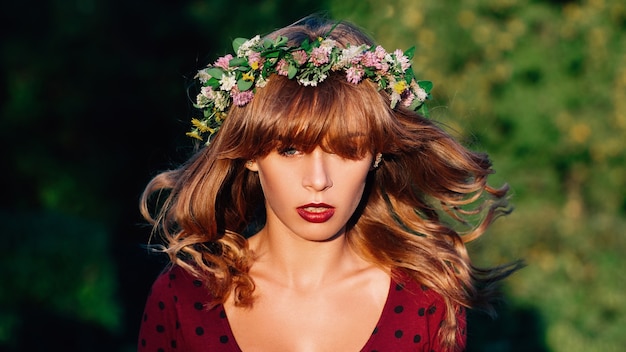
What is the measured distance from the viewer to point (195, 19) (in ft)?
23.7

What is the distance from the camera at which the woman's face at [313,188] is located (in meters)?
2.66

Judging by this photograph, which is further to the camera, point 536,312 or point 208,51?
point 208,51

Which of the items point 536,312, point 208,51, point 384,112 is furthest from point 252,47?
point 208,51

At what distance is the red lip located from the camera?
271 centimetres

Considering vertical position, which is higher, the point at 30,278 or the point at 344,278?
the point at 344,278

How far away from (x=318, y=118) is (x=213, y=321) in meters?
0.74

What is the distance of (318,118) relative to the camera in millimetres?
2629

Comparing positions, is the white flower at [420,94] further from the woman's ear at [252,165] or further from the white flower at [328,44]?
the woman's ear at [252,165]

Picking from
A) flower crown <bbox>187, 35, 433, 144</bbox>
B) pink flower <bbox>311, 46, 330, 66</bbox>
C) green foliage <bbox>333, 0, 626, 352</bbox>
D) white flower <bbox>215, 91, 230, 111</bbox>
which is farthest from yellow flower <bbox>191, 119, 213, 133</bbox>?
green foliage <bbox>333, 0, 626, 352</bbox>

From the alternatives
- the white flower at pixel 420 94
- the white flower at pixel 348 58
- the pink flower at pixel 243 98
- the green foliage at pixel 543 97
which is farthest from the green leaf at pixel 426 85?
the green foliage at pixel 543 97

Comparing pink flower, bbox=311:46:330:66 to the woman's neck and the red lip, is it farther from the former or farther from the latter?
the woman's neck

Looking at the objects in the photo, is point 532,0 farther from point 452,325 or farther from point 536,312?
point 452,325

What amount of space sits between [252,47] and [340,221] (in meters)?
0.59

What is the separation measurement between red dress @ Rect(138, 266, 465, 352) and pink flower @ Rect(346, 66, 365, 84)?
26.8 inches
